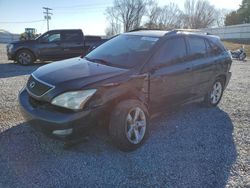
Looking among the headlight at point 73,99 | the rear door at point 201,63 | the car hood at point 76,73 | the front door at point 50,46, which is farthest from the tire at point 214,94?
→ the front door at point 50,46

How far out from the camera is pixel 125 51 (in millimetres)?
4391

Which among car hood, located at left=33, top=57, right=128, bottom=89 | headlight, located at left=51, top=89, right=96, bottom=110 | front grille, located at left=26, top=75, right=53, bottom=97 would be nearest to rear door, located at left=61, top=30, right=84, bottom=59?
car hood, located at left=33, top=57, right=128, bottom=89

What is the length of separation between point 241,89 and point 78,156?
6007 mm

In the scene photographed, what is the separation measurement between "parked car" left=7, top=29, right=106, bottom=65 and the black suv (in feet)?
25.8

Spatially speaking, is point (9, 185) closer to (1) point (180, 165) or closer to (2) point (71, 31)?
(1) point (180, 165)

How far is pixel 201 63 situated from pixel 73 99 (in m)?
2.95

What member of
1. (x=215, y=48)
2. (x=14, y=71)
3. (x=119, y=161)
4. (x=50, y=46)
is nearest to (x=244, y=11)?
(x=50, y=46)

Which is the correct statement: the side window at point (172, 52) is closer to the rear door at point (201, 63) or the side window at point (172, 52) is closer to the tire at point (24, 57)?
the rear door at point (201, 63)

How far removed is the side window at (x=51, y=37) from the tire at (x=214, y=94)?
28.8 feet

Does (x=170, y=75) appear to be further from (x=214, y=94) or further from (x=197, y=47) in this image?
(x=214, y=94)

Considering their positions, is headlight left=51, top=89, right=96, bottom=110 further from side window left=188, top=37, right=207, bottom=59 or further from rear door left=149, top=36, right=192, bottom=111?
side window left=188, top=37, right=207, bottom=59

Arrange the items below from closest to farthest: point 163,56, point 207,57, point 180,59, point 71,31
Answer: point 163,56
point 180,59
point 207,57
point 71,31

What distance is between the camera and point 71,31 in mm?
12672

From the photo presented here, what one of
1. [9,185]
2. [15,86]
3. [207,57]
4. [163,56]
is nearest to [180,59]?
[163,56]
